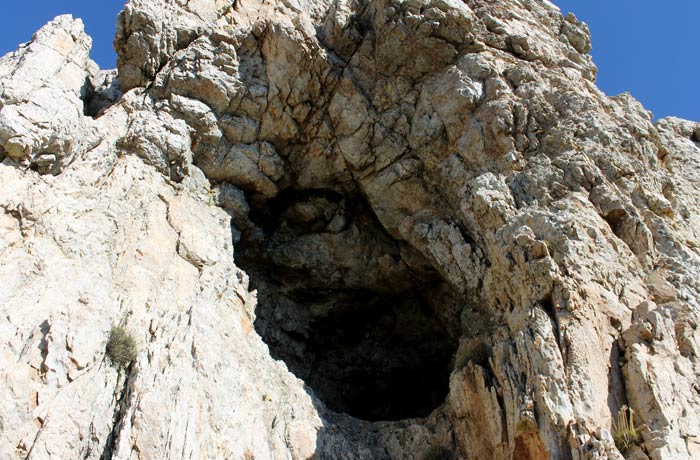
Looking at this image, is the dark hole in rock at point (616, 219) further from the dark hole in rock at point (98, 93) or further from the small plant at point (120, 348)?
the dark hole in rock at point (98, 93)

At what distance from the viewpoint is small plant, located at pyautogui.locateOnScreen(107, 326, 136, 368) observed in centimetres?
1416

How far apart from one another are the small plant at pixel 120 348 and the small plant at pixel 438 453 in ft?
27.1

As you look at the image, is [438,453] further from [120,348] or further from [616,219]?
[120,348]

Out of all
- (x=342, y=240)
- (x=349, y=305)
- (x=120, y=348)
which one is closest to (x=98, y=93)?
(x=342, y=240)

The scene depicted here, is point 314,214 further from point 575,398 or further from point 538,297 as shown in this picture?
point 575,398

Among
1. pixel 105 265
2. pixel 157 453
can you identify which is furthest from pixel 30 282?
pixel 157 453

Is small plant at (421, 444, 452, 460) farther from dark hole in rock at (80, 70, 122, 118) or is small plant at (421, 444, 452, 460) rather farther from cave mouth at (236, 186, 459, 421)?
dark hole in rock at (80, 70, 122, 118)

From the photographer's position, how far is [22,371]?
12523mm

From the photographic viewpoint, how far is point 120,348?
14.3 m

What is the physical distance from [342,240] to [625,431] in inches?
498

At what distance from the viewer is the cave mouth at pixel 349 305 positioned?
2323 centimetres

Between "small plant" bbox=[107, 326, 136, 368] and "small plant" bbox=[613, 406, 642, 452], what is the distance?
1093 cm

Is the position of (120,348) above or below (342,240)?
below

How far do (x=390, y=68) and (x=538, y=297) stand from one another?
10297mm
